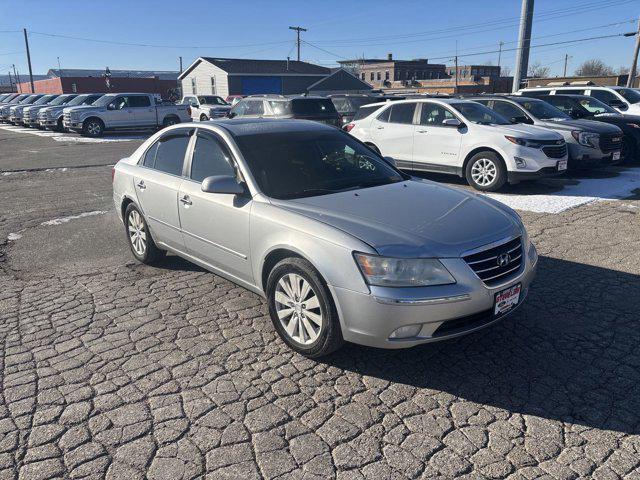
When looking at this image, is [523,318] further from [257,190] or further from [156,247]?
[156,247]

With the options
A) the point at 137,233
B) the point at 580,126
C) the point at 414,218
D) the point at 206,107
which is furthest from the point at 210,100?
the point at 414,218

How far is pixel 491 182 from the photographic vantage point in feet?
30.3

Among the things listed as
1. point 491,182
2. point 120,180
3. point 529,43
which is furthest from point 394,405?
point 529,43

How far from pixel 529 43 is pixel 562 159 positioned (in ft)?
52.6

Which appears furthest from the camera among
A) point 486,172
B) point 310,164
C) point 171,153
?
point 486,172

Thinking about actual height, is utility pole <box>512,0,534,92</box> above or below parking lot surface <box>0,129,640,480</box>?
above

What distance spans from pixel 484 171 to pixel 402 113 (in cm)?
214

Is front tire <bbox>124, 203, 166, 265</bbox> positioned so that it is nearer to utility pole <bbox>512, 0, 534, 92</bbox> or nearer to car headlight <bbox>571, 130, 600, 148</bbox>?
car headlight <bbox>571, 130, 600, 148</bbox>

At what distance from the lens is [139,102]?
23.7 m

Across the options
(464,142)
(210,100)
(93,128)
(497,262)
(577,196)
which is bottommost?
(577,196)

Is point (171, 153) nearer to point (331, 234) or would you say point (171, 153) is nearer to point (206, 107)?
point (331, 234)

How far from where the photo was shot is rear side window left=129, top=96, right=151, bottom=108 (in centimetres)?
2361

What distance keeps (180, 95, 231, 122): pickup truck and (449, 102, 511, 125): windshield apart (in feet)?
56.6

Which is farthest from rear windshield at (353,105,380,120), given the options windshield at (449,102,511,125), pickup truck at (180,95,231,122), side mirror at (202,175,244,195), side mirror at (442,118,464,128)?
pickup truck at (180,95,231,122)
